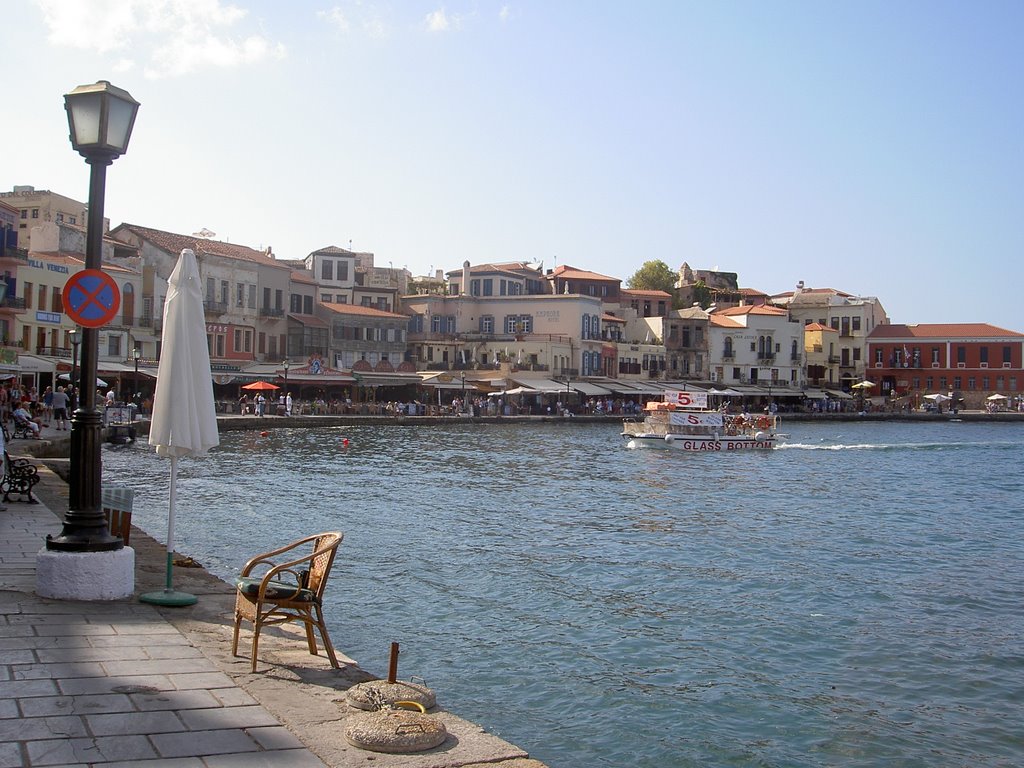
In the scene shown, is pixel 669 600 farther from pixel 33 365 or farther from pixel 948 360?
pixel 948 360

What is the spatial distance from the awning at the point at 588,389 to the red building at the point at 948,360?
33.5 m

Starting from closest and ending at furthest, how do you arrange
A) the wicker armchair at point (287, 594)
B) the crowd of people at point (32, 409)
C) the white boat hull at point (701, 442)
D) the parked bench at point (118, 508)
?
the wicker armchair at point (287, 594) → the parked bench at point (118, 508) → the crowd of people at point (32, 409) → the white boat hull at point (701, 442)

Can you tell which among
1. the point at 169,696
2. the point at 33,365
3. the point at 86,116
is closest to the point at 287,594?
the point at 169,696

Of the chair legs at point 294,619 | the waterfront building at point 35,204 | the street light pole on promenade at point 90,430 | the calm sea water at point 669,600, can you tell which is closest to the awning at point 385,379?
the waterfront building at point 35,204

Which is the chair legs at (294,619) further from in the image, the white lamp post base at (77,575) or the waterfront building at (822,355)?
the waterfront building at (822,355)

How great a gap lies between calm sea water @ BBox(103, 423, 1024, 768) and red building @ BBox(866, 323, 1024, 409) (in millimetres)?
63263

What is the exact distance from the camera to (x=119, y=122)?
25.7 ft

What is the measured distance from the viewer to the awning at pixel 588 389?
70.3 meters

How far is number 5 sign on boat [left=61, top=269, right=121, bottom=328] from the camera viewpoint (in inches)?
300

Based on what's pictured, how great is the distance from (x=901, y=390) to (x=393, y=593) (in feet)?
287

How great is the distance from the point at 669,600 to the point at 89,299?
8.24m

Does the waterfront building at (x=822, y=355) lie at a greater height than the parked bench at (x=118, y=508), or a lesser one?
greater

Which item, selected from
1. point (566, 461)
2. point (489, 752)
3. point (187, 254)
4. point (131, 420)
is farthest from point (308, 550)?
point (131, 420)

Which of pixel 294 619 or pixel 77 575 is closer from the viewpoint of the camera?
pixel 294 619
